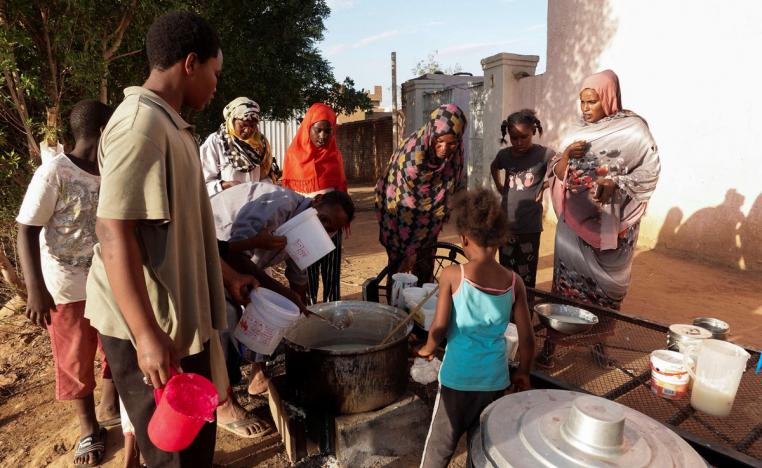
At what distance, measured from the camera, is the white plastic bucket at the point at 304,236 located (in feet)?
7.79

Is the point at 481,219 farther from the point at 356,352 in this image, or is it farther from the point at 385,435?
the point at 385,435

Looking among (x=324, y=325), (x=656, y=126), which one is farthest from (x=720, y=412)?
(x=656, y=126)

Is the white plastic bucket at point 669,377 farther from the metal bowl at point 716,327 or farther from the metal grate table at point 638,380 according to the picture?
the metal bowl at point 716,327

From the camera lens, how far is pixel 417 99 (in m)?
11.2

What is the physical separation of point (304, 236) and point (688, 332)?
1839mm

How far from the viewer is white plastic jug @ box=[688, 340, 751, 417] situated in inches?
68.0

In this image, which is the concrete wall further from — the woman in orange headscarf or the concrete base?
the concrete base

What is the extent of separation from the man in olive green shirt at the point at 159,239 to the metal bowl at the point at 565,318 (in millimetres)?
1561

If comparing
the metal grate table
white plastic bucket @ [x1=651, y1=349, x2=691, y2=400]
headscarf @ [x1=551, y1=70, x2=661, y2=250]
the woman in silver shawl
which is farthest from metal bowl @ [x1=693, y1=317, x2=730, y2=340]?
headscarf @ [x1=551, y1=70, x2=661, y2=250]

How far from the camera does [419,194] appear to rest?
3.73 metres

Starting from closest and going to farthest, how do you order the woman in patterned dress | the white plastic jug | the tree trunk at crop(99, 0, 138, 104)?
the white plastic jug → the woman in patterned dress → the tree trunk at crop(99, 0, 138, 104)

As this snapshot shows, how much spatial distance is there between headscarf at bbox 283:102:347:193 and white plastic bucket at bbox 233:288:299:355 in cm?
226

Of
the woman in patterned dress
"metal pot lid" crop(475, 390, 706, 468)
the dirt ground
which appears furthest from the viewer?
the woman in patterned dress

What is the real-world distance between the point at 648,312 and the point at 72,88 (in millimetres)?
5635
